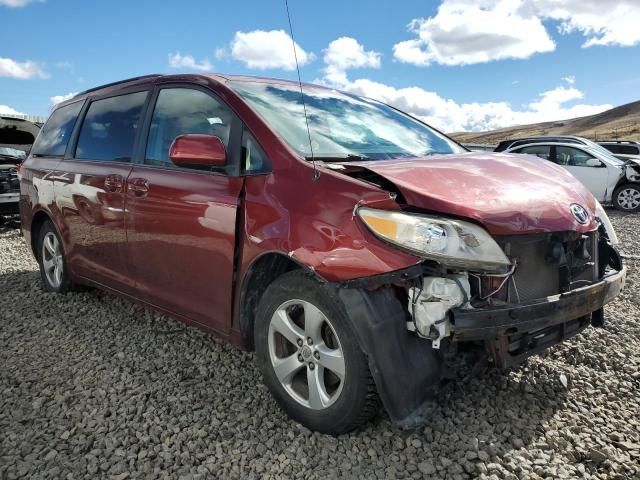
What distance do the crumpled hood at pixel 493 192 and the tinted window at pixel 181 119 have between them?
0.86 m

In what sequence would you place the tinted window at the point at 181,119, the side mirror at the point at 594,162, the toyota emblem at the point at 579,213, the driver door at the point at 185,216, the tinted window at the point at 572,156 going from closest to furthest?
1. the toyota emblem at the point at 579,213
2. the driver door at the point at 185,216
3. the tinted window at the point at 181,119
4. the side mirror at the point at 594,162
5. the tinted window at the point at 572,156

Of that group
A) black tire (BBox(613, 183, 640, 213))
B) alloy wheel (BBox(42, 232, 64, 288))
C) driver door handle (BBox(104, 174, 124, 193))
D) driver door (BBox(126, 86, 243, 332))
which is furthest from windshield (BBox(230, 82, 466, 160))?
black tire (BBox(613, 183, 640, 213))

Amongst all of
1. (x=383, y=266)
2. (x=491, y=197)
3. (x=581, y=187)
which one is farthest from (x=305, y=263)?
(x=581, y=187)

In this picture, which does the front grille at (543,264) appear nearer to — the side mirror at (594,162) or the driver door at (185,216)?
the driver door at (185,216)

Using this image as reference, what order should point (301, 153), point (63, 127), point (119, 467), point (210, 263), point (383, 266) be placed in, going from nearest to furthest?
point (383, 266) < point (119, 467) < point (301, 153) < point (210, 263) < point (63, 127)

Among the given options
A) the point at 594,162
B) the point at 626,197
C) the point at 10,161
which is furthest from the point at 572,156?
the point at 10,161

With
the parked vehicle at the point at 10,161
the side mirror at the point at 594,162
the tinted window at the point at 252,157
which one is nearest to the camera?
the tinted window at the point at 252,157

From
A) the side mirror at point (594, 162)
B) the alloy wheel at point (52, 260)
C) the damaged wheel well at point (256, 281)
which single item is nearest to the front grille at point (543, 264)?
the damaged wheel well at point (256, 281)

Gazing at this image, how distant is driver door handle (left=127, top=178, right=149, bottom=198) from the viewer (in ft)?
10.9

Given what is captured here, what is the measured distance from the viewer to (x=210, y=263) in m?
2.92

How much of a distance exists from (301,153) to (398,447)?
1.48 meters

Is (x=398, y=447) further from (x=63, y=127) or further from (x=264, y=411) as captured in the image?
(x=63, y=127)

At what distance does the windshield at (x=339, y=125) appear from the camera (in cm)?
285

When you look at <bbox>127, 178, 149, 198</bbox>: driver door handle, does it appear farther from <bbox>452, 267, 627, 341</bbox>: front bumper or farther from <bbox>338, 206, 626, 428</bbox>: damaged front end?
<bbox>452, 267, 627, 341</bbox>: front bumper
